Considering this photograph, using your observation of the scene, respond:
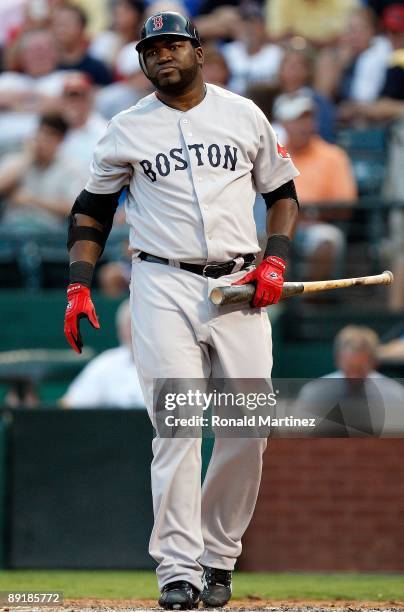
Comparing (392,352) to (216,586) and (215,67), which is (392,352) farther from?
(216,586)

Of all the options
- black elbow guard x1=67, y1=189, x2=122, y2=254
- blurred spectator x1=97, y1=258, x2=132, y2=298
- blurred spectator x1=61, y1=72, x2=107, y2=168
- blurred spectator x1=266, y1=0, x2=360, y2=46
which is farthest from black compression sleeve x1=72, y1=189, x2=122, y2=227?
blurred spectator x1=266, y1=0, x2=360, y2=46

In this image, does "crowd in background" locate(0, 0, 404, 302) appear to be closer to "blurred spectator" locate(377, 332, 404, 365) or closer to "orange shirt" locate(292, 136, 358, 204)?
"orange shirt" locate(292, 136, 358, 204)

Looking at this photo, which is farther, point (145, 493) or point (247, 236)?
point (145, 493)

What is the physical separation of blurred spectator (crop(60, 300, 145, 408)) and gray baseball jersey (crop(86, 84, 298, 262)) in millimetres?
3660

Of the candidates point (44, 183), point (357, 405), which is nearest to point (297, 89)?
point (44, 183)

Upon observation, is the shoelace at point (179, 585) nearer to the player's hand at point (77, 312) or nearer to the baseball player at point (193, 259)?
the baseball player at point (193, 259)

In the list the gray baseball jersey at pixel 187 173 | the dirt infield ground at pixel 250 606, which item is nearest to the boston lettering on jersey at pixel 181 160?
the gray baseball jersey at pixel 187 173

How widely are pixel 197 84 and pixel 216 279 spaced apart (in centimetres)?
77

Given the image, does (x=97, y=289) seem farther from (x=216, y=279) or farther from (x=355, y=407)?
(x=216, y=279)

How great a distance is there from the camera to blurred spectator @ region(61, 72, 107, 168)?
425 inches

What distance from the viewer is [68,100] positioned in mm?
11062

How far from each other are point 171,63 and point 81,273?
893mm

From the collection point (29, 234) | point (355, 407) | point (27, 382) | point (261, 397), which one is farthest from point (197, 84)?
point (29, 234)

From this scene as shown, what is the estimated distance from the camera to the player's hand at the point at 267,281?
16.1 feet
